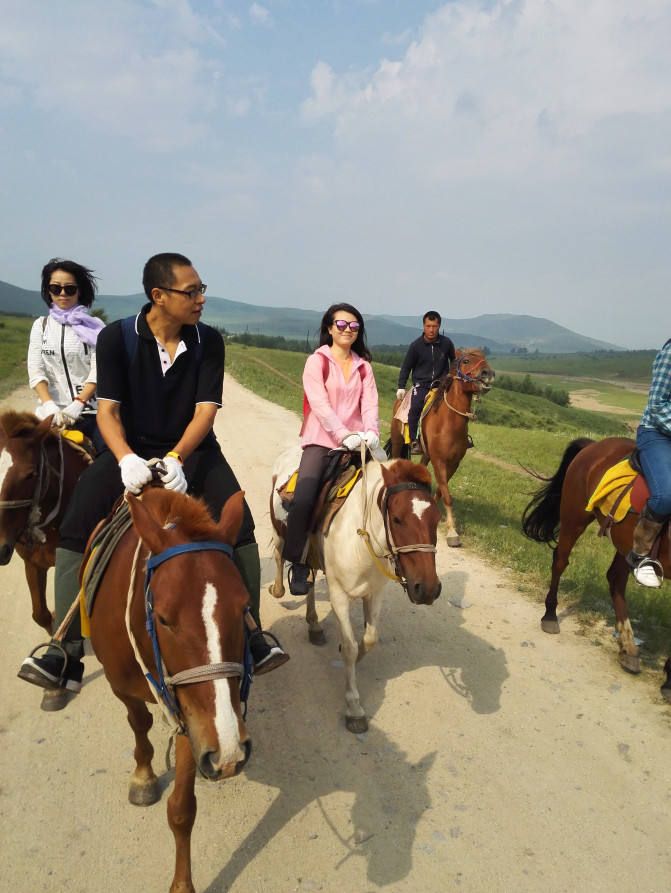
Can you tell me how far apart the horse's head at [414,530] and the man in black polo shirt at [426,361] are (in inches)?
245

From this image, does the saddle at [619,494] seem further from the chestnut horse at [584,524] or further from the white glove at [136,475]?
the white glove at [136,475]

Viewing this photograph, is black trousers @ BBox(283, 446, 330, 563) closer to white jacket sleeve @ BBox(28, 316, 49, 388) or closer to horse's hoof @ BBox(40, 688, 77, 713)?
horse's hoof @ BBox(40, 688, 77, 713)

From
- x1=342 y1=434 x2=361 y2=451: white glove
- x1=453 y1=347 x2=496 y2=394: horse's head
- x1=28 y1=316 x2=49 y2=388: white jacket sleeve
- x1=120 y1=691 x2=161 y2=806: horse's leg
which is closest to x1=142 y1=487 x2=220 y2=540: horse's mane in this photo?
x1=120 y1=691 x2=161 y2=806: horse's leg

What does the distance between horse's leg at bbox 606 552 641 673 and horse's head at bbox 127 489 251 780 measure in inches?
184

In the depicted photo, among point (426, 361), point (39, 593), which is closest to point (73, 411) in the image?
point (39, 593)

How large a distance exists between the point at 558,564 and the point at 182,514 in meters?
5.28

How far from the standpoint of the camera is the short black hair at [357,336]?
5160mm

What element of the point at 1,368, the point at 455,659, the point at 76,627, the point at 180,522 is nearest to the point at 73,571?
the point at 76,627

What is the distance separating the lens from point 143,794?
3.56m

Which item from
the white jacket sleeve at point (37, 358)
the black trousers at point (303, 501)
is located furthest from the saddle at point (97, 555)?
the white jacket sleeve at point (37, 358)

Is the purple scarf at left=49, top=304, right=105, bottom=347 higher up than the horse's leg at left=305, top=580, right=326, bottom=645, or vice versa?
the purple scarf at left=49, top=304, right=105, bottom=347

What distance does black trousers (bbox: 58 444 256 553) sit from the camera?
140 inches

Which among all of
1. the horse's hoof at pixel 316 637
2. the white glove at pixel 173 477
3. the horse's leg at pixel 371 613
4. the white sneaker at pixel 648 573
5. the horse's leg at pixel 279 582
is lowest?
the horse's hoof at pixel 316 637

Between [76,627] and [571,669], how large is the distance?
4.66 meters
